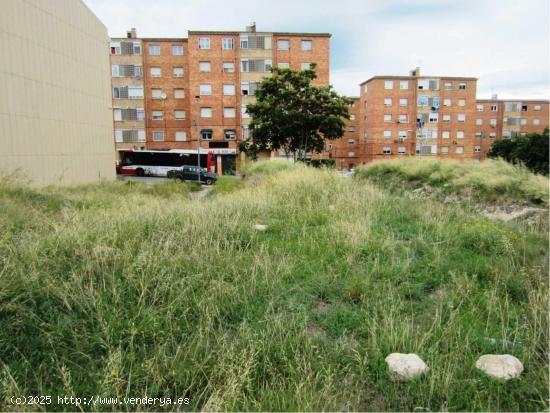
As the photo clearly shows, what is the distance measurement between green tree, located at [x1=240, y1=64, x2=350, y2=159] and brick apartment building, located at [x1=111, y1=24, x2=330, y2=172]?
15.5m

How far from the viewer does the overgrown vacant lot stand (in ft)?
8.29

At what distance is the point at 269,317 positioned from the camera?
11.0 ft

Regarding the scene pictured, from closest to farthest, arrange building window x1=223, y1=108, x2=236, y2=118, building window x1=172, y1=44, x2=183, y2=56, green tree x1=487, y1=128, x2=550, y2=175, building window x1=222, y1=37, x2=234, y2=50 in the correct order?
green tree x1=487, y1=128, x2=550, y2=175 < building window x1=222, y1=37, x2=234, y2=50 < building window x1=223, y1=108, x2=236, y2=118 < building window x1=172, y1=44, x2=183, y2=56

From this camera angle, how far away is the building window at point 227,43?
151ft

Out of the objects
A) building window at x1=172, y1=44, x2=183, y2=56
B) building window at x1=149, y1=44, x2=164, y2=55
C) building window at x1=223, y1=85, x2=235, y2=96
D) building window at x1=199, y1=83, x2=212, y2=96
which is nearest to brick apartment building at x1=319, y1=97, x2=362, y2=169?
building window at x1=223, y1=85, x2=235, y2=96

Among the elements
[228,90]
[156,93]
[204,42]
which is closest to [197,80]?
[228,90]

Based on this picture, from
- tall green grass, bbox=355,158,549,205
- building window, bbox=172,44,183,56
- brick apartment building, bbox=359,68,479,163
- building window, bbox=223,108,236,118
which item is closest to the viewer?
tall green grass, bbox=355,158,549,205

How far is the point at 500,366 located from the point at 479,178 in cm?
1163

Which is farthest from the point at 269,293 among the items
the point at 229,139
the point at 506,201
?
the point at 229,139

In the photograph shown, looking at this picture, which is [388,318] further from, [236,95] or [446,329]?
[236,95]

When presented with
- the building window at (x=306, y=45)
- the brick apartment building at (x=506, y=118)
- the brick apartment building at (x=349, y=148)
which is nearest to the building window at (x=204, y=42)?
the building window at (x=306, y=45)

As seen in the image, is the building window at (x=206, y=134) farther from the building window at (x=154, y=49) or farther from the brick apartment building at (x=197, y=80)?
the building window at (x=154, y=49)

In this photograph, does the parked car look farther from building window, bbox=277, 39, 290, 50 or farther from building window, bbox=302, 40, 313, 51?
building window, bbox=302, 40, 313, 51

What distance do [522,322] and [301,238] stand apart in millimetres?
3249
